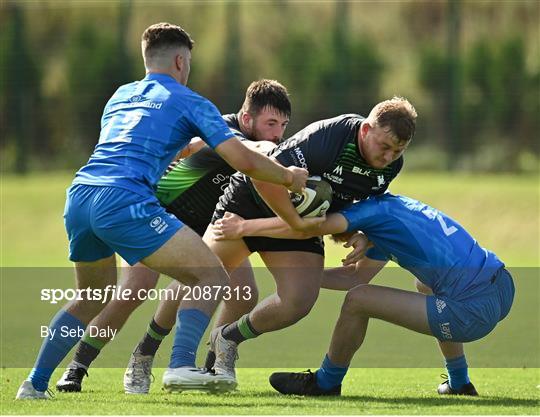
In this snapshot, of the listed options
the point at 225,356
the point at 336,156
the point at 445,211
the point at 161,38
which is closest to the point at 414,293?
the point at 336,156

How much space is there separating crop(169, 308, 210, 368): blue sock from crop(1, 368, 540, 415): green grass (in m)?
0.23

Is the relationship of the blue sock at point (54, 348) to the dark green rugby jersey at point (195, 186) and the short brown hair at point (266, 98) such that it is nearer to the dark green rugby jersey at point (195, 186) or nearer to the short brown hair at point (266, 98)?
the dark green rugby jersey at point (195, 186)

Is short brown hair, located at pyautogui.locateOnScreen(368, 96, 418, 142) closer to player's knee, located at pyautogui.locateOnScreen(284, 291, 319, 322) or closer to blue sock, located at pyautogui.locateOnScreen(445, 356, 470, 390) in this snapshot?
player's knee, located at pyautogui.locateOnScreen(284, 291, 319, 322)

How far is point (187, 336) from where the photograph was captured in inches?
250

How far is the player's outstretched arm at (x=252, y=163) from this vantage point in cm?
616

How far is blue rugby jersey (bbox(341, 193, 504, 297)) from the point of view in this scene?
21.3 ft

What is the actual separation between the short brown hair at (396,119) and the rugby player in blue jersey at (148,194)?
556mm

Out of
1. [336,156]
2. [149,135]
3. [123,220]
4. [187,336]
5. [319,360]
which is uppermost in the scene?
[149,135]

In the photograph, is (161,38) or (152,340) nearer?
(161,38)

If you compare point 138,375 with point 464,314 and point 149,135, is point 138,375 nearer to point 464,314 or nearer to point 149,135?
point 149,135

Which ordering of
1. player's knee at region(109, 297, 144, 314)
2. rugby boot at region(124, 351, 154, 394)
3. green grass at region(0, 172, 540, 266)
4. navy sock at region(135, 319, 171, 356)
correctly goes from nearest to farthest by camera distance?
rugby boot at region(124, 351, 154, 394)
navy sock at region(135, 319, 171, 356)
player's knee at region(109, 297, 144, 314)
green grass at region(0, 172, 540, 266)

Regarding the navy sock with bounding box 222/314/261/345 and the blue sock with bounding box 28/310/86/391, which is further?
the navy sock with bounding box 222/314/261/345

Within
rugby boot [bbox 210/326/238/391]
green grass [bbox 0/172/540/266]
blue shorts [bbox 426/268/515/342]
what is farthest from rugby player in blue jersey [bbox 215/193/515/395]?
green grass [bbox 0/172/540/266]

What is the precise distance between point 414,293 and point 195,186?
1.83 metres
